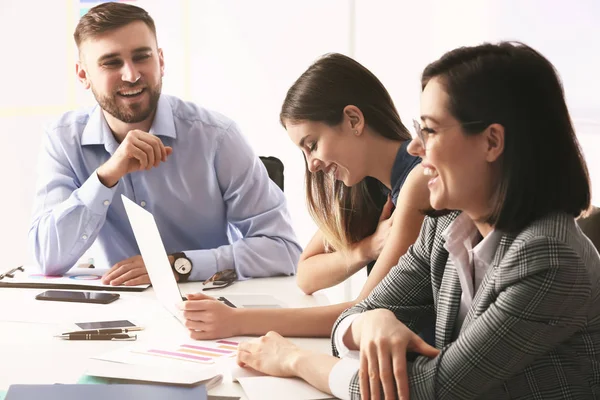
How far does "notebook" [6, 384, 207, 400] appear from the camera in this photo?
1.21 metres

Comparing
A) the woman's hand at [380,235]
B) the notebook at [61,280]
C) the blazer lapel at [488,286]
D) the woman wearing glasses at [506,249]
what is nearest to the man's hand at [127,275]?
the notebook at [61,280]

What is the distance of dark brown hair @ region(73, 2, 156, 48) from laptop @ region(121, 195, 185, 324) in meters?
0.87

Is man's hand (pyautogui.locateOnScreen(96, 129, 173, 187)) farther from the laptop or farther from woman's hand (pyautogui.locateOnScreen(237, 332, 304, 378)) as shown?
woman's hand (pyautogui.locateOnScreen(237, 332, 304, 378))

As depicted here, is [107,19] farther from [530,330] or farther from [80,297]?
[530,330]

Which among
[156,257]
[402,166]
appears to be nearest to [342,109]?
[402,166]

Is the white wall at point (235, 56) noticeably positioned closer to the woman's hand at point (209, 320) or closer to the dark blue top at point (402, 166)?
the dark blue top at point (402, 166)

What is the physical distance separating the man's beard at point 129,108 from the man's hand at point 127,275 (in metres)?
0.54

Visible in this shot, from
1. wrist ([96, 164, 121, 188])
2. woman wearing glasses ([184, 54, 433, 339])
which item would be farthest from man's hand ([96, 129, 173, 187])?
woman wearing glasses ([184, 54, 433, 339])

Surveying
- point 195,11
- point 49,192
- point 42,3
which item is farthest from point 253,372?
point 42,3

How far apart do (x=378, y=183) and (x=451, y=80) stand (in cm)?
87

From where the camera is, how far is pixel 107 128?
8.36ft

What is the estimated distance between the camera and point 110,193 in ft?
7.72

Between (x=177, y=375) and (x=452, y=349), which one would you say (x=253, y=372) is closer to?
(x=177, y=375)

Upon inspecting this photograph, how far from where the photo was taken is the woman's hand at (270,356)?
4.58 feet
